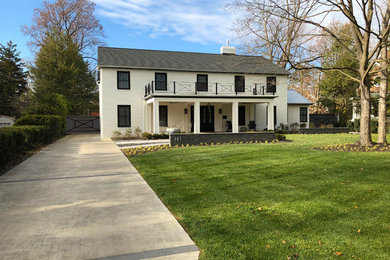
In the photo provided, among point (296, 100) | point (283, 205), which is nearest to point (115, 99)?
point (296, 100)

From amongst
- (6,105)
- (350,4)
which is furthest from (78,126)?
(350,4)

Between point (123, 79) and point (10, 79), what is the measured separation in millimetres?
15582

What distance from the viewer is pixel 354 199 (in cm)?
462

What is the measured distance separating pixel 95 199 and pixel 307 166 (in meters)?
5.09

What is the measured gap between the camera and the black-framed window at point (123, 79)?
68.9 feet

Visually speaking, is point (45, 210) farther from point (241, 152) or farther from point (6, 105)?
point (6, 105)

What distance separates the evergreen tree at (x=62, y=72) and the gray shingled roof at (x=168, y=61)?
1034cm

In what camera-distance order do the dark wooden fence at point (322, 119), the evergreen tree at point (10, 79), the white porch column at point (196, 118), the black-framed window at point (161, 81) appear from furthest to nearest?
1. the dark wooden fence at point (322, 119)
2. the evergreen tree at point (10, 79)
3. the black-framed window at point (161, 81)
4. the white porch column at point (196, 118)

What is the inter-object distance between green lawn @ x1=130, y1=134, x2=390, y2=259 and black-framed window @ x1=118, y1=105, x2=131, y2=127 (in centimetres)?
1364

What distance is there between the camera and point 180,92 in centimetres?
2192

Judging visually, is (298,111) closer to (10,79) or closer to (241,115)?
(241,115)

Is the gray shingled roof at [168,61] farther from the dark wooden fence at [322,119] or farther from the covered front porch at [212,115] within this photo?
the dark wooden fence at [322,119]

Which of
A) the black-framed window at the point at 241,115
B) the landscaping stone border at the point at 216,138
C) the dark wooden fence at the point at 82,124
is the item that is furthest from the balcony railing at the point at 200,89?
the dark wooden fence at the point at 82,124

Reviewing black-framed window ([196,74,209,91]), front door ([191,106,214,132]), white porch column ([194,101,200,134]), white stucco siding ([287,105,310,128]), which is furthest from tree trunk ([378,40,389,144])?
white stucco siding ([287,105,310,128])
